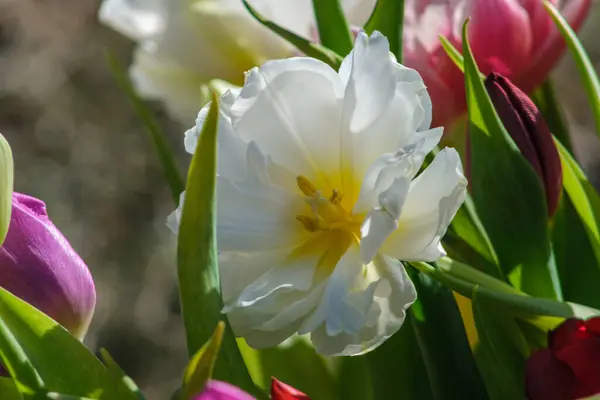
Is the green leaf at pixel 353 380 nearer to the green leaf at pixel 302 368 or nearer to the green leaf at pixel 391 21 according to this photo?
the green leaf at pixel 302 368

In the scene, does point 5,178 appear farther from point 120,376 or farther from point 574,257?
point 574,257

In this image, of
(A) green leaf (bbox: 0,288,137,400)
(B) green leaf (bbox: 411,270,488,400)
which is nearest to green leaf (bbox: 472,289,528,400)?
(B) green leaf (bbox: 411,270,488,400)

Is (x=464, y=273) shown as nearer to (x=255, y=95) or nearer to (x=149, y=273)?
(x=255, y=95)

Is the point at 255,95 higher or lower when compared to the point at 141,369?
higher

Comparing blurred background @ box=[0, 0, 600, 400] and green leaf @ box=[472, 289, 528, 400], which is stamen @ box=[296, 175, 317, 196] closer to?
green leaf @ box=[472, 289, 528, 400]

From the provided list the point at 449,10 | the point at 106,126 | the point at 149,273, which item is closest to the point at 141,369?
the point at 149,273

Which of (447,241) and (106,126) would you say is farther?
(106,126)

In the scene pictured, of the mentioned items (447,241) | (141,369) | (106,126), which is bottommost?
(141,369)
